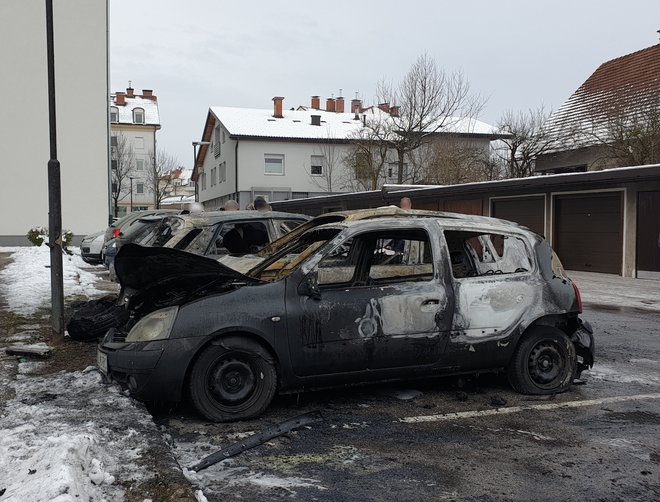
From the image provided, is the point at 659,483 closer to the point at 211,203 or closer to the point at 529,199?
the point at 529,199

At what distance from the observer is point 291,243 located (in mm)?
6109

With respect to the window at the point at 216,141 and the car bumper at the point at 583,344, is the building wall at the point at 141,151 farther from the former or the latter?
the car bumper at the point at 583,344

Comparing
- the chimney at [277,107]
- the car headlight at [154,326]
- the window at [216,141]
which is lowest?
the car headlight at [154,326]

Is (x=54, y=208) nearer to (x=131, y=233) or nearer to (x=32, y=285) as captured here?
(x=32, y=285)

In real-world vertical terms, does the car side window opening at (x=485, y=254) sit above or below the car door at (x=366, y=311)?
above

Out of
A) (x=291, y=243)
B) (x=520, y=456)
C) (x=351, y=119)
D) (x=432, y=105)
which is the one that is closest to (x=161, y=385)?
(x=291, y=243)

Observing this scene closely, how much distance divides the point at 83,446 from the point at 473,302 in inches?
127

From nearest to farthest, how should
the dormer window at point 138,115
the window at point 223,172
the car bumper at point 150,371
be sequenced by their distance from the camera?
1. the car bumper at point 150,371
2. the window at point 223,172
3. the dormer window at point 138,115

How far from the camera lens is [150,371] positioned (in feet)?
15.2

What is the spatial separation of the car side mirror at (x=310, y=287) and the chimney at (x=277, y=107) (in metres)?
44.9

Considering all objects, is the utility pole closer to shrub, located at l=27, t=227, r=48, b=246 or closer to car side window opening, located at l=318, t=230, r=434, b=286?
car side window opening, located at l=318, t=230, r=434, b=286

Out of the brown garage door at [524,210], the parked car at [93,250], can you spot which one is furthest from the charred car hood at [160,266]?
the brown garage door at [524,210]

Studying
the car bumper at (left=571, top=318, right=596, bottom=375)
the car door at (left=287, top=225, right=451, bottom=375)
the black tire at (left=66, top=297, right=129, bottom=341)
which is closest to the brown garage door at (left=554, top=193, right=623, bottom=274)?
the car bumper at (left=571, top=318, right=596, bottom=375)

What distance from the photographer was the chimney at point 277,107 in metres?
48.3
